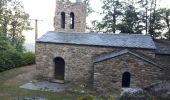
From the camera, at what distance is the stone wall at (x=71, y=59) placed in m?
21.6

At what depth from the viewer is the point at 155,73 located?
18891 mm

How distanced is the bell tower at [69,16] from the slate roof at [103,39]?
1.43m

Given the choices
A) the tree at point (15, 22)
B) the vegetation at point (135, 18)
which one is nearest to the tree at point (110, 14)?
the vegetation at point (135, 18)

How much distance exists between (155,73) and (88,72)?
5320 millimetres

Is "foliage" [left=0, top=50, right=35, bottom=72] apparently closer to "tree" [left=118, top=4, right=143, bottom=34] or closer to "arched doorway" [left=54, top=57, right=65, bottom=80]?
"arched doorway" [left=54, top=57, right=65, bottom=80]

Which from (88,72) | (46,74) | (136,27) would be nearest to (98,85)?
(88,72)

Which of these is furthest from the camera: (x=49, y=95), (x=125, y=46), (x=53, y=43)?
(x=53, y=43)

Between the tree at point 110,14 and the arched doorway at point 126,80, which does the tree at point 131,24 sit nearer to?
the tree at point 110,14

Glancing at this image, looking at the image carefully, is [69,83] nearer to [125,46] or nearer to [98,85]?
[98,85]

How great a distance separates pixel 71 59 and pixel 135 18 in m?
17.5

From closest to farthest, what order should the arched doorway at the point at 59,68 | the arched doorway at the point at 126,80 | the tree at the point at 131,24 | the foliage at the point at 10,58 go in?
the arched doorway at the point at 126,80 < the arched doorway at the point at 59,68 < the foliage at the point at 10,58 < the tree at the point at 131,24

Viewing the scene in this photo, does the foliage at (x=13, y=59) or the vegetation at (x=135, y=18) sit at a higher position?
the vegetation at (x=135, y=18)

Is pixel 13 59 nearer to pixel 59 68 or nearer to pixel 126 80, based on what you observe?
pixel 59 68

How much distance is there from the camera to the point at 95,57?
842 inches
